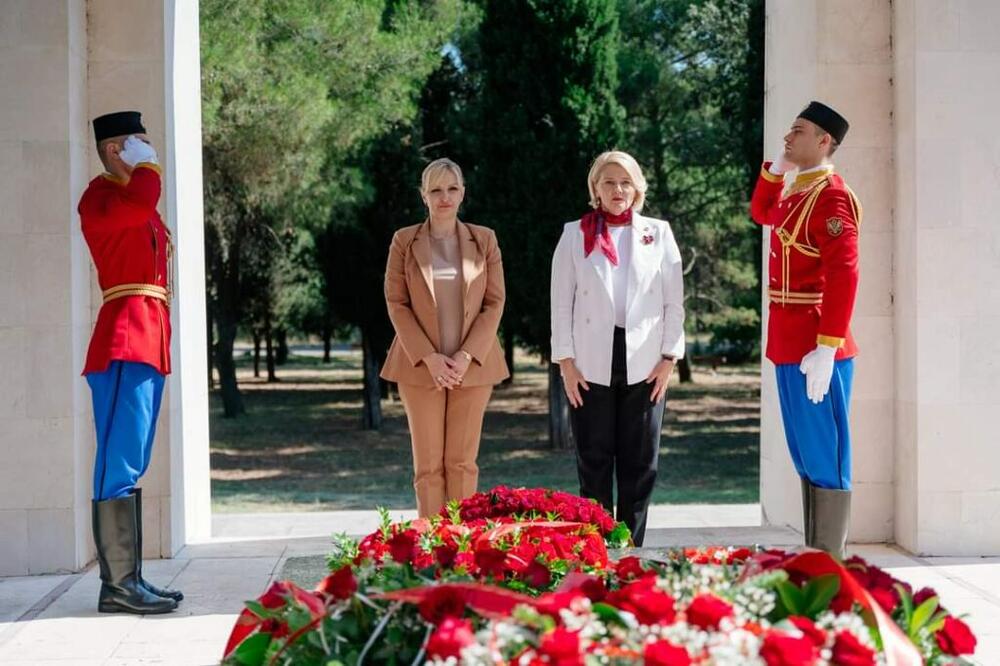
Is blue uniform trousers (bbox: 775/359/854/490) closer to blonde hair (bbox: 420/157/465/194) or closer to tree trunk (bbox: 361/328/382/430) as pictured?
blonde hair (bbox: 420/157/465/194)

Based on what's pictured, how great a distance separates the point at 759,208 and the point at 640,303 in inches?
19.9

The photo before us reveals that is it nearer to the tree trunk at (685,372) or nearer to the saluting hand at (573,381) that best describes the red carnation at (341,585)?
the saluting hand at (573,381)

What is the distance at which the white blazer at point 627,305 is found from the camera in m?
4.15

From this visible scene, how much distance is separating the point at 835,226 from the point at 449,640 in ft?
8.37

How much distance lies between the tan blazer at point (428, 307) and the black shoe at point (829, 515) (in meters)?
1.15

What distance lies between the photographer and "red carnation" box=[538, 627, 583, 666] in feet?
4.80

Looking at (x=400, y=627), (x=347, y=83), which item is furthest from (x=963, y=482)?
(x=347, y=83)

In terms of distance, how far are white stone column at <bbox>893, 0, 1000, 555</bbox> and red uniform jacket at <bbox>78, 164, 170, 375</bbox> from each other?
2.87 m

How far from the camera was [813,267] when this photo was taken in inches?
151

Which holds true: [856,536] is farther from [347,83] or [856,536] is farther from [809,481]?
[347,83]

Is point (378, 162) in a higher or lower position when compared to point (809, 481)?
higher

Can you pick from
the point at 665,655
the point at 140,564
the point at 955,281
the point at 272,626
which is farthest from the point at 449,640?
the point at 955,281

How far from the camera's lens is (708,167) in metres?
16.5

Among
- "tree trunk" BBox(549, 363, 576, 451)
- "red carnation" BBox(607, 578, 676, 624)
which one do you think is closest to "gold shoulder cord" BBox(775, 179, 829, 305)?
"red carnation" BBox(607, 578, 676, 624)
